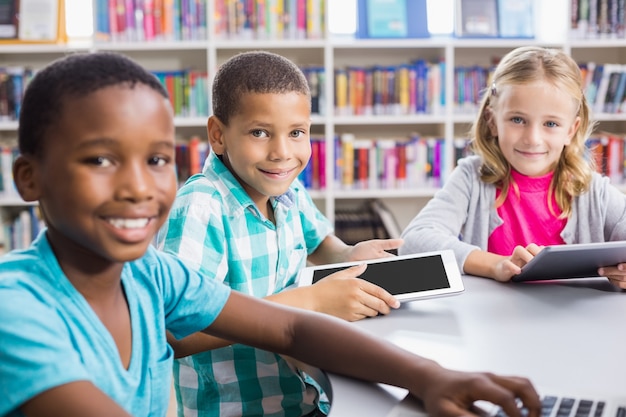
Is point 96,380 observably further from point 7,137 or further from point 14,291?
point 7,137

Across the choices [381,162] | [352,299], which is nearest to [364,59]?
[381,162]

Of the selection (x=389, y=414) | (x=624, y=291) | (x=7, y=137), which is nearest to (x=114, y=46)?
(x=7, y=137)

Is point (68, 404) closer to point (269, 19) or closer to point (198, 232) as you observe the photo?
point (198, 232)

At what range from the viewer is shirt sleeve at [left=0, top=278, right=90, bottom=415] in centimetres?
64

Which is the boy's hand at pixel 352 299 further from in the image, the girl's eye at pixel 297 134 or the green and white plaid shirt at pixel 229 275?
the girl's eye at pixel 297 134

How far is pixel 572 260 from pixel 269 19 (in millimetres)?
2666

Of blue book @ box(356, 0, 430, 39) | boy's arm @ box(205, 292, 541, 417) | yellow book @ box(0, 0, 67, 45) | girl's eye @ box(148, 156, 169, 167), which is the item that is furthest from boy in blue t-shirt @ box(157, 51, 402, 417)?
yellow book @ box(0, 0, 67, 45)

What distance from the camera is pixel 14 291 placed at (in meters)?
0.67

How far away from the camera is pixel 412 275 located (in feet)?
3.82

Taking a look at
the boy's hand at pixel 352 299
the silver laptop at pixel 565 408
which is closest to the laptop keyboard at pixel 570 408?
the silver laptop at pixel 565 408

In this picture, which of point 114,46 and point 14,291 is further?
point 114,46

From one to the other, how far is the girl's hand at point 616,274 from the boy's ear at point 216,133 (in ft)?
2.35

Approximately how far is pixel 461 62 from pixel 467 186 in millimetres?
2412

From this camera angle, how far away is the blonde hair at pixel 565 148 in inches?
64.1
